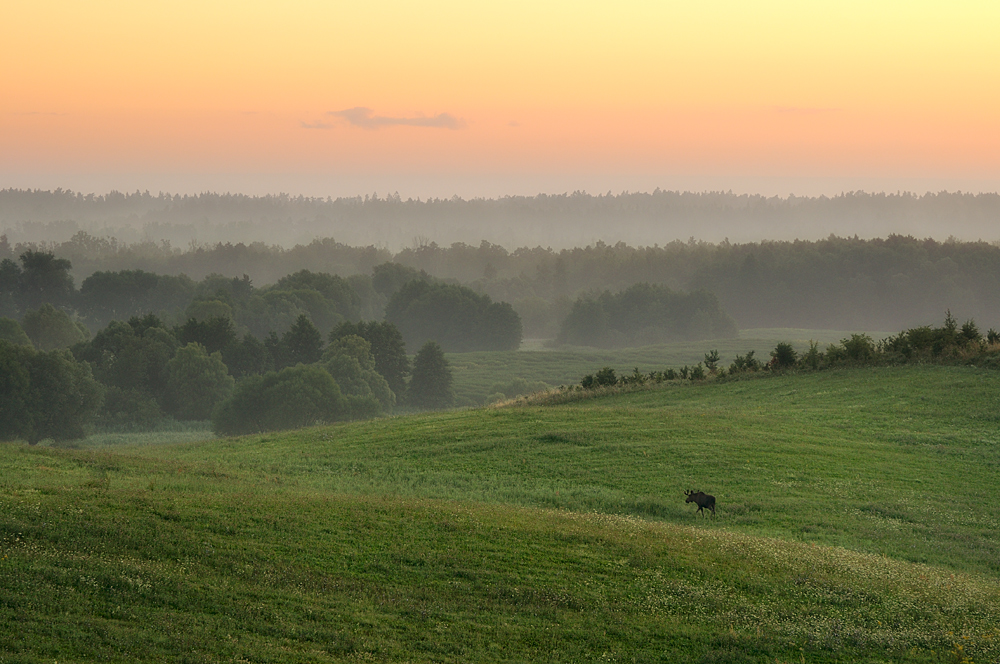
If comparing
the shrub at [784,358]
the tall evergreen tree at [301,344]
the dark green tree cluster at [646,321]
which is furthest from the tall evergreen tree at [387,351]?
the shrub at [784,358]

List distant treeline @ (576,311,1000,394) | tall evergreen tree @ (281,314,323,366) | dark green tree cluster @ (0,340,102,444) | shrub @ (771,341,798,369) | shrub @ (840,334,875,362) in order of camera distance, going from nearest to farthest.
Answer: distant treeline @ (576,311,1000,394), shrub @ (840,334,875,362), shrub @ (771,341,798,369), dark green tree cluster @ (0,340,102,444), tall evergreen tree @ (281,314,323,366)

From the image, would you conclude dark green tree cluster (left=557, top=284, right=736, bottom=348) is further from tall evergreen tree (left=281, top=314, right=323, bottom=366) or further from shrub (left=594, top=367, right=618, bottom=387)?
shrub (left=594, top=367, right=618, bottom=387)

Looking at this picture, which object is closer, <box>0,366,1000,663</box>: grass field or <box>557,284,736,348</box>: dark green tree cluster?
<box>0,366,1000,663</box>: grass field

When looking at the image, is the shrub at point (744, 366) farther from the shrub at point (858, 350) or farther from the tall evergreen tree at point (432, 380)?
the tall evergreen tree at point (432, 380)

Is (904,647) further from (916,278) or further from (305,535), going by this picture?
(916,278)

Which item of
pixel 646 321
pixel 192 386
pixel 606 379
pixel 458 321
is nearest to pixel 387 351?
pixel 192 386

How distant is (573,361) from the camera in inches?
5842

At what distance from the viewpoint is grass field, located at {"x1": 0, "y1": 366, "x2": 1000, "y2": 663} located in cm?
1287

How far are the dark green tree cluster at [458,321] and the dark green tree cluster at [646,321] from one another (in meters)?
20.5

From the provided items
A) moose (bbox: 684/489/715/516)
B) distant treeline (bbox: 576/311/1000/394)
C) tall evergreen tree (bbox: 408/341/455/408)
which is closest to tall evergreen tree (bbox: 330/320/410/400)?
tall evergreen tree (bbox: 408/341/455/408)

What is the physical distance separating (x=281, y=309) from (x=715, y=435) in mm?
126724

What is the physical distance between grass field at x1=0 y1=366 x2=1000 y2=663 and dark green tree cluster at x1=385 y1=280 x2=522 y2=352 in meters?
137

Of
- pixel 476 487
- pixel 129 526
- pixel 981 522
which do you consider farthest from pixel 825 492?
pixel 129 526

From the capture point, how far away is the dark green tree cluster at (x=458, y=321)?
171 metres
